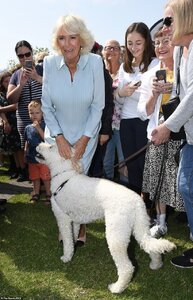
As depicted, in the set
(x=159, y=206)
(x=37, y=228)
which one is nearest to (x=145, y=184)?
(x=159, y=206)

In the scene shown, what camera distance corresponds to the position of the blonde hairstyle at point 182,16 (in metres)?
2.84

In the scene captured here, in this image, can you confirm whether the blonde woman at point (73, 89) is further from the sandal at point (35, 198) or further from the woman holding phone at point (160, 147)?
the sandal at point (35, 198)

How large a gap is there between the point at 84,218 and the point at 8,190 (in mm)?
3667

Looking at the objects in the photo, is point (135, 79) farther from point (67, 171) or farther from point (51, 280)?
point (51, 280)

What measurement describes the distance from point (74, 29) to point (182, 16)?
1102 mm

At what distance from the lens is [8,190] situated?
7.04 metres

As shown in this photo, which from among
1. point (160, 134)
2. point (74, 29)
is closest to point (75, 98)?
point (74, 29)

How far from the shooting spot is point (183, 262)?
3.84 metres

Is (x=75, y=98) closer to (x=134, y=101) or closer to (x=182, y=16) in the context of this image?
Answer: (x=134, y=101)

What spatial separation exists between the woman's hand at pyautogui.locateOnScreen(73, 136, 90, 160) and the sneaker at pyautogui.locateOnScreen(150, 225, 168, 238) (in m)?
1.41

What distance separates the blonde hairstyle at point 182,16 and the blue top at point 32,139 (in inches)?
131

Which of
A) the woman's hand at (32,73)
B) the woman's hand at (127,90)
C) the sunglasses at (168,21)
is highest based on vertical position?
the sunglasses at (168,21)

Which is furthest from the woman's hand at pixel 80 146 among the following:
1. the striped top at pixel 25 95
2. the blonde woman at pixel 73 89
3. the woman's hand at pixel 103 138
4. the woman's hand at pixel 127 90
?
the striped top at pixel 25 95

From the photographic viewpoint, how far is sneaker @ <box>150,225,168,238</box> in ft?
14.8
